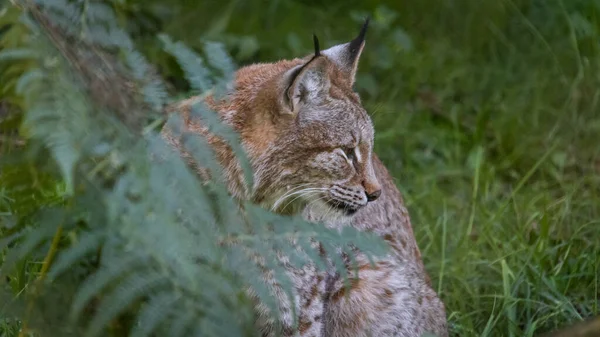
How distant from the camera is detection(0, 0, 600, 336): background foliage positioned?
5.32m

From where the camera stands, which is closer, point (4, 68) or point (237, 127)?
point (4, 68)

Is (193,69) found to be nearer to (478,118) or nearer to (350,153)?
(350,153)

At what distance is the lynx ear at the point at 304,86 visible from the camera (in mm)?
4309

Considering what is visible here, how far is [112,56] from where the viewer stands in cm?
286

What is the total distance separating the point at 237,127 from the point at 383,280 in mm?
1057

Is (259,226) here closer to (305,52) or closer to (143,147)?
(143,147)

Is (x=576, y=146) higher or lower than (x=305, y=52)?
lower

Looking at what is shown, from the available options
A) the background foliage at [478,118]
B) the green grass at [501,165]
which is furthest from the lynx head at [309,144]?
the green grass at [501,165]

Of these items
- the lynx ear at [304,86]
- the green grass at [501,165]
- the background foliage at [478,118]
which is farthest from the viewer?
the background foliage at [478,118]

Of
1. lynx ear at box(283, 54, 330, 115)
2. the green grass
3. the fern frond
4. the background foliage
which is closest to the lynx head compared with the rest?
lynx ear at box(283, 54, 330, 115)

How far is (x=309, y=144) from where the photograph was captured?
4520 millimetres

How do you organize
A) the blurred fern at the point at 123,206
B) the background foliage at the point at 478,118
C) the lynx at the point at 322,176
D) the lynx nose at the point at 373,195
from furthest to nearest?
the background foliage at the point at 478,118
the lynx nose at the point at 373,195
the lynx at the point at 322,176
the blurred fern at the point at 123,206

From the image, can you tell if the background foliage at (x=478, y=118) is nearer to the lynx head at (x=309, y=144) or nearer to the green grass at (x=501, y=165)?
the green grass at (x=501, y=165)

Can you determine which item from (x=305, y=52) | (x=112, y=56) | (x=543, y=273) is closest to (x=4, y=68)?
(x=112, y=56)
